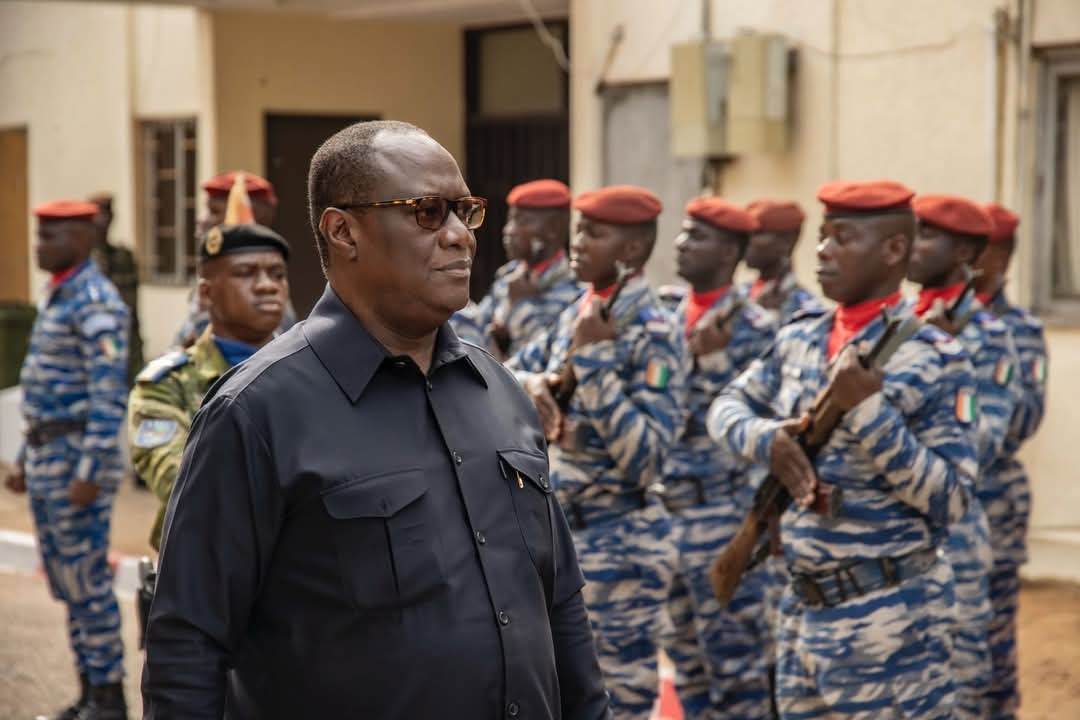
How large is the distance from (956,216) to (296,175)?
9.45 m

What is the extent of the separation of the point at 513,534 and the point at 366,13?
1120 centimetres

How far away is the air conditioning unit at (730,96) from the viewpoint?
9609mm

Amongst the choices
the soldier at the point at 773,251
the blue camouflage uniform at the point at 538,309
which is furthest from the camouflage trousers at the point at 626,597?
the soldier at the point at 773,251

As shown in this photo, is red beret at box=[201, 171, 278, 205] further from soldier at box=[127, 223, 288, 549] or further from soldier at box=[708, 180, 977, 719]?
soldier at box=[708, 180, 977, 719]

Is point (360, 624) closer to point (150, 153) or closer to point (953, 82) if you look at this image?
point (953, 82)

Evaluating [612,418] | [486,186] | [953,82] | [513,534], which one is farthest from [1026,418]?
[486,186]

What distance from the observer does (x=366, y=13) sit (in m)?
13.1

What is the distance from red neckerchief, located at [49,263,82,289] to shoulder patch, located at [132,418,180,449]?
109 inches

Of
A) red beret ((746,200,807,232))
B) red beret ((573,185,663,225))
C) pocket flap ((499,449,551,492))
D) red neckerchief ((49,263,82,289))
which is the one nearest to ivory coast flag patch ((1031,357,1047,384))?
red beret ((746,200,807,232))

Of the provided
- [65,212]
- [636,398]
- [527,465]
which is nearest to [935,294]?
[636,398]

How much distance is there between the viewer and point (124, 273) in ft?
41.8

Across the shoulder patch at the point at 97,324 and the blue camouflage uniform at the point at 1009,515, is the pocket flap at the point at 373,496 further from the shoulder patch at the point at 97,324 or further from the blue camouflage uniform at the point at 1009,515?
the shoulder patch at the point at 97,324

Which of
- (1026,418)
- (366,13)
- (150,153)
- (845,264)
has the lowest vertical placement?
(1026,418)

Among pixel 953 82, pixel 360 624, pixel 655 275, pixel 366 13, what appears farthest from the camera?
pixel 366 13
